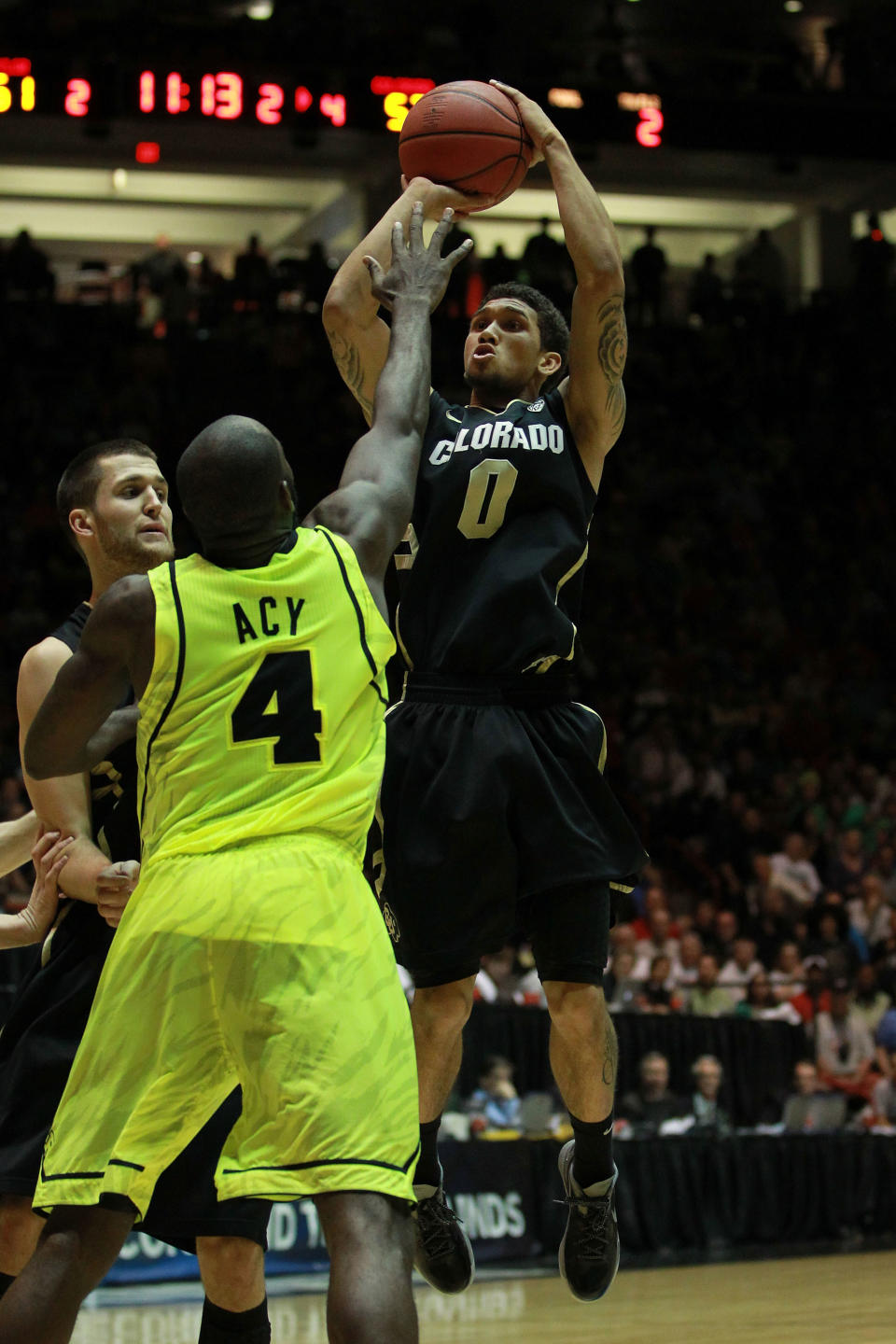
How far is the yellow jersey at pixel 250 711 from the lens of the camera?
3.59 m

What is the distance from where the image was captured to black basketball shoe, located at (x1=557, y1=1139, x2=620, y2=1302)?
196 inches

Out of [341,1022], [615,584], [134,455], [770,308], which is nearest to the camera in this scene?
[341,1022]

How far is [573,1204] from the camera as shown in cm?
508

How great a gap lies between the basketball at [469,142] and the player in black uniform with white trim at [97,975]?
116cm

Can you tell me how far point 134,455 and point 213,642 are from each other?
4.37 feet

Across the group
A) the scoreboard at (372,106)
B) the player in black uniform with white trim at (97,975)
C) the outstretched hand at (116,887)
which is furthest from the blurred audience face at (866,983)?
the outstretched hand at (116,887)

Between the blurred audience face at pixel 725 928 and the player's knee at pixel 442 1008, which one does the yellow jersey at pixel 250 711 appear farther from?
the blurred audience face at pixel 725 928

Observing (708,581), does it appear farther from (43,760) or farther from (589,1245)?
(43,760)

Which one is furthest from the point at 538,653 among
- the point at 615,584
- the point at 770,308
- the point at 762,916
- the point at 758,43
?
the point at 758,43

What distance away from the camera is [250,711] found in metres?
3.59

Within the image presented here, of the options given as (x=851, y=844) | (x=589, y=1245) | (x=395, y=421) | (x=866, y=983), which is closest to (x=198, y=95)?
(x=851, y=844)

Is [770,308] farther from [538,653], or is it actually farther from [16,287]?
[538,653]

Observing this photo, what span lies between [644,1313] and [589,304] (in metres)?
5.35

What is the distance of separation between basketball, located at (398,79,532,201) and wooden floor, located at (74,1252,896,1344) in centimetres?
481
